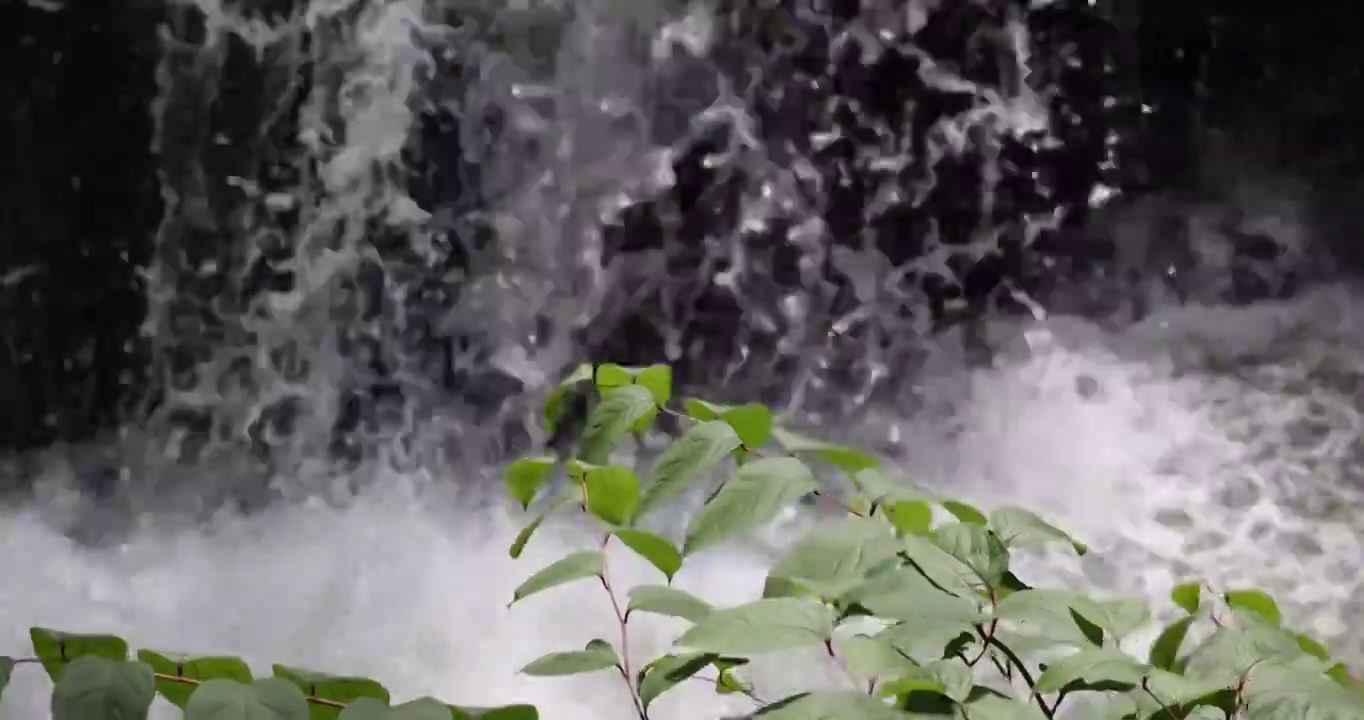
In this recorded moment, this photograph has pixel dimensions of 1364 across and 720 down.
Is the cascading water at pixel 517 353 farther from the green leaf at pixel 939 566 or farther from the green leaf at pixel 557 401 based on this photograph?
the green leaf at pixel 939 566

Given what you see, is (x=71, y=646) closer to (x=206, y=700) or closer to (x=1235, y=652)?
(x=206, y=700)

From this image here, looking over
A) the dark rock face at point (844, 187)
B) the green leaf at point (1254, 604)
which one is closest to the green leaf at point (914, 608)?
the green leaf at point (1254, 604)

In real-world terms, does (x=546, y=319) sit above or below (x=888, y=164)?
below

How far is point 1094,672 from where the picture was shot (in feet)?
1.20

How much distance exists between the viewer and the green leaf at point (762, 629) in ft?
1.14

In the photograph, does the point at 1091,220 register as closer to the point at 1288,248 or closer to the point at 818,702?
the point at 1288,248

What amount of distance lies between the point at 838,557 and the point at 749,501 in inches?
1.6

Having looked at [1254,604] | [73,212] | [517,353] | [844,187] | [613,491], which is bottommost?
[1254,604]

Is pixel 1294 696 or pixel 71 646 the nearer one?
pixel 1294 696

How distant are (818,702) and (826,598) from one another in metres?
0.06

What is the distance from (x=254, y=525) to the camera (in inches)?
48.1

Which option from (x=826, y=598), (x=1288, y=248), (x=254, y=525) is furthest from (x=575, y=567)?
(x=1288, y=248)

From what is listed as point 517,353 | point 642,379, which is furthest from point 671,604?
point 517,353

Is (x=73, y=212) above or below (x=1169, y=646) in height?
above
